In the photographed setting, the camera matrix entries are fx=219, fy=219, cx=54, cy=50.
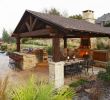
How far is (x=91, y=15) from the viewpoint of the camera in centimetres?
2388

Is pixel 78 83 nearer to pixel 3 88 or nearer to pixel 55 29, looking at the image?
pixel 55 29

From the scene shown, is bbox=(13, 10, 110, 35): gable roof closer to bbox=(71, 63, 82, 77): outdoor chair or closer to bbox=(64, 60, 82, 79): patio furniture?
bbox=(64, 60, 82, 79): patio furniture

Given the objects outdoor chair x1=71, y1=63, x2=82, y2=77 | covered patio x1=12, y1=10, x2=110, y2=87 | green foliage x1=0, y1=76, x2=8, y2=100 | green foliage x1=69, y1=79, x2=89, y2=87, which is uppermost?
covered patio x1=12, y1=10, x2=110, y2=87

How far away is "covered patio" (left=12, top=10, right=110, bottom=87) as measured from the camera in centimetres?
1063

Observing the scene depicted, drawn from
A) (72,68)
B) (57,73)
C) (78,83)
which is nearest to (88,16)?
(72,68)

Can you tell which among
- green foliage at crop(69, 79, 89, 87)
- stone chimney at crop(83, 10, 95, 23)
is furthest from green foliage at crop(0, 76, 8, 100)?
stone chimney at crop(83, 10, 95, 23)

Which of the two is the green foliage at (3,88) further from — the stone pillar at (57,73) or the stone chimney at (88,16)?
the stone chimney at (88,16)

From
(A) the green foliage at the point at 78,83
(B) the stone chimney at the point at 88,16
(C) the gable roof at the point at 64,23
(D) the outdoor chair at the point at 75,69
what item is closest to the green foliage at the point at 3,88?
(C) the gable roof at the point at 64,23

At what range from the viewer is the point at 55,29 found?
10750 millimetres

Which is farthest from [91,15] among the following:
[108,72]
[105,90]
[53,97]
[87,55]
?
[53,97]

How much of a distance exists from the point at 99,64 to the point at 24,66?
571 centimetres

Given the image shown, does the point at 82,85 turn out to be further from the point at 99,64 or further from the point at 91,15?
the point at 91,15

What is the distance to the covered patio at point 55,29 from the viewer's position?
34.9 ft

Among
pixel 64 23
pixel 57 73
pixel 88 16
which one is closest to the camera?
pixel 57 73
